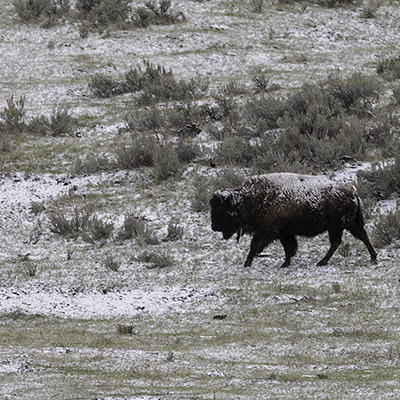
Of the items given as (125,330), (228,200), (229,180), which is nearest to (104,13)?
(229,180)

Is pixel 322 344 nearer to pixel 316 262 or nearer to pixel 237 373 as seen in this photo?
pixel 237 373

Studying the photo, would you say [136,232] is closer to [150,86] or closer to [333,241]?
[333,241]

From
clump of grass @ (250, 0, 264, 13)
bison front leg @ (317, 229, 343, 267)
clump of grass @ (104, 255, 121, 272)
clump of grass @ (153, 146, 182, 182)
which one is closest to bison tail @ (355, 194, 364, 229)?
bison front leg @ (317, 229, 343, 267)

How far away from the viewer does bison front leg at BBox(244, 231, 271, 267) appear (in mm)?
A: 10062

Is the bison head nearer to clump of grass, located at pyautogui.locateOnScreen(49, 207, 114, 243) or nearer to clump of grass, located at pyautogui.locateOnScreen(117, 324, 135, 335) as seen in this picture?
clump of grass, located at pyautogui.locateOnScreen(49, 207, 114, 243)

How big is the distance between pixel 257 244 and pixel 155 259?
1754 mm

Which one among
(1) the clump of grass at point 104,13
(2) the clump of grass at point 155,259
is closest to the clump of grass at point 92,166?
(2) the clump of grass at point 155,259

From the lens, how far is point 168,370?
6.26 meters

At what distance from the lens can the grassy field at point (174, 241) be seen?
6301 mm

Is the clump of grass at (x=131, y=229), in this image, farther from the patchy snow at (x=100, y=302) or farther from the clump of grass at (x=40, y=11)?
the clump of grass at (x=40, y=11)

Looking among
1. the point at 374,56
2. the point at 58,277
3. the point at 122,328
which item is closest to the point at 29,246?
the point at 58,277

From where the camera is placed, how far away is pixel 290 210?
9.81 metres

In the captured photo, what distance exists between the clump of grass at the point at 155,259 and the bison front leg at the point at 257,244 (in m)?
1.34

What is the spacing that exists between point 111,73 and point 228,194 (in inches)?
447
